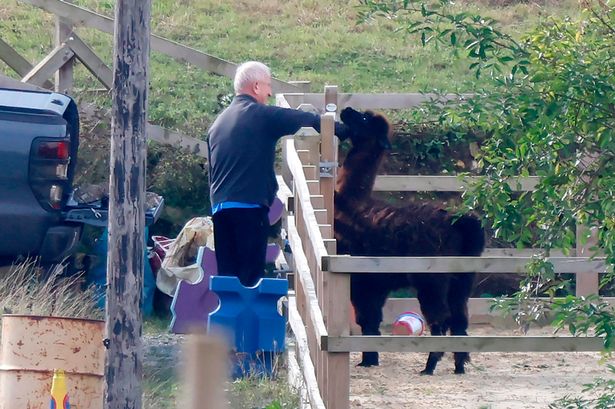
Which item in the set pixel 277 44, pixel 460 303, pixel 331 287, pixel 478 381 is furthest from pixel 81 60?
pixel 277 44

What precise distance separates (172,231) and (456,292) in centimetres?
304

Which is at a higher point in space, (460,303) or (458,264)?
(458,264)

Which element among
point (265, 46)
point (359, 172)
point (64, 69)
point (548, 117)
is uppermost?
point (265, 46)

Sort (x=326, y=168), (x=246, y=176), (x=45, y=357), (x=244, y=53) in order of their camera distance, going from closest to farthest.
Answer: (x=45, y=357) → (x=246, y=176) → (x=326, y=168) → (x=244, y=53)

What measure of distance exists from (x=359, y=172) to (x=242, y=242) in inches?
41.6

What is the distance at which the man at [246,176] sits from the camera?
21.7 feet

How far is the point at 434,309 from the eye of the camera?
23.5ft

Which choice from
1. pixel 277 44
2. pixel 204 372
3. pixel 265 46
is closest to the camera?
pixel 204 372

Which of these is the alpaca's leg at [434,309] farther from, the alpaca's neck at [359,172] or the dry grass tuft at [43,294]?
the dry grass tuft at [43,294]

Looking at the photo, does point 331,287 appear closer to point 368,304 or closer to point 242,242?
point 242,242

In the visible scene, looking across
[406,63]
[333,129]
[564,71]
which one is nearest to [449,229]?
[333,129]

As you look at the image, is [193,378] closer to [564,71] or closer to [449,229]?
[564,71]

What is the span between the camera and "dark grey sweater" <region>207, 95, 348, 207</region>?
658 cm

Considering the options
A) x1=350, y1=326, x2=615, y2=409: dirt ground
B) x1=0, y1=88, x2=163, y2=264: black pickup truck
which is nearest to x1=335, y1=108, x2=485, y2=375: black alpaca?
Result: x1=350, y1=326, x2=615, y2=409: dirt ground
